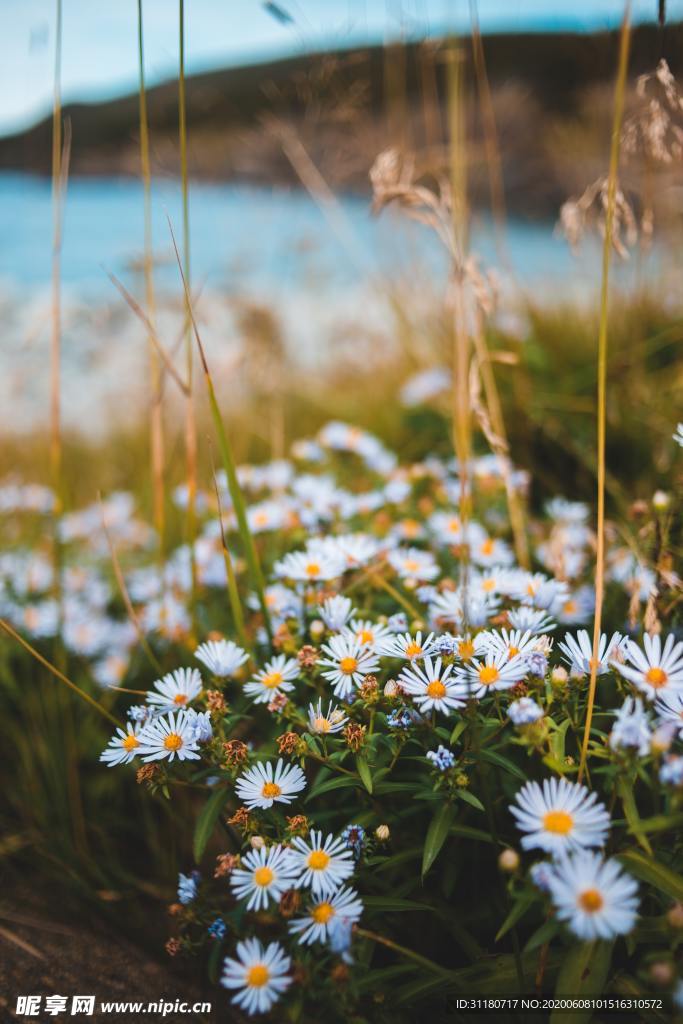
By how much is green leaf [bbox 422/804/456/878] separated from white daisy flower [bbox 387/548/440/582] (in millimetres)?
363

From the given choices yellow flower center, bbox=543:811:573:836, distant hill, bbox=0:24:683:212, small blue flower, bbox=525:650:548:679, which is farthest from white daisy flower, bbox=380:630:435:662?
distant hill, bbox=0:24:683:212

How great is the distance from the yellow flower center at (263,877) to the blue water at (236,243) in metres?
1.43

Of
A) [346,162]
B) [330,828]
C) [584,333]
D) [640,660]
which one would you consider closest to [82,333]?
[346,162]

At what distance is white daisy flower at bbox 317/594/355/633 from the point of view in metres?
0.90

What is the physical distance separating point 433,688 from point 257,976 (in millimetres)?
330

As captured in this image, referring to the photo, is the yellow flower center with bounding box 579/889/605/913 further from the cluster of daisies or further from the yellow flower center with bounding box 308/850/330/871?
the yellow flower center with bounding box 308/850/330/871

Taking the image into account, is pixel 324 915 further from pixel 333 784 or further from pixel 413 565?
pixel 413 565

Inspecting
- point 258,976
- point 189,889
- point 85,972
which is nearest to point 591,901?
point 258,976

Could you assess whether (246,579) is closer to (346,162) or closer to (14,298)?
(346,162)

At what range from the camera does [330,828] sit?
937 mm

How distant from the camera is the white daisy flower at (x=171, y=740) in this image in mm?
745

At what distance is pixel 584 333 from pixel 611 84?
2.50 feet

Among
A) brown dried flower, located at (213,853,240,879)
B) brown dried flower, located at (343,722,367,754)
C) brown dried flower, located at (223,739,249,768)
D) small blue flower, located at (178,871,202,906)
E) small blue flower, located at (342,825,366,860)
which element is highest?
brown dried flower, located at (343,722,367,754)

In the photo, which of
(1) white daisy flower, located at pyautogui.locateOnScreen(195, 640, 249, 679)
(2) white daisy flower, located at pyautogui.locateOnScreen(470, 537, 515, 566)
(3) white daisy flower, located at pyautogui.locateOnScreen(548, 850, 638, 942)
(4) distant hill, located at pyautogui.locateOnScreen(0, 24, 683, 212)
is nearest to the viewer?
(3) white daisy flower, located at pyautogui.locateOnScreen(548, 850, 638, 942)
